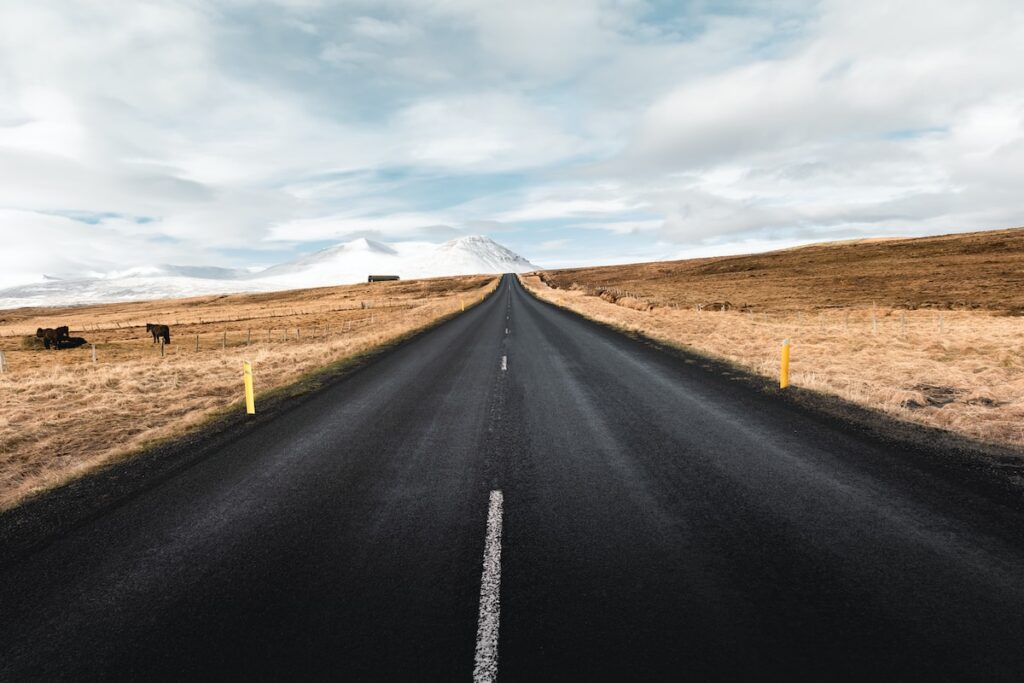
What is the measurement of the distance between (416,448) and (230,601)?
3538 mm

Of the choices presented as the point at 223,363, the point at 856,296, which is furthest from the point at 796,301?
the point at 223,363

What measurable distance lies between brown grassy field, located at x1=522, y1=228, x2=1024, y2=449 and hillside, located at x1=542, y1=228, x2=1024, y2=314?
16 centimetres

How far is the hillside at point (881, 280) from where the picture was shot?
4012cm

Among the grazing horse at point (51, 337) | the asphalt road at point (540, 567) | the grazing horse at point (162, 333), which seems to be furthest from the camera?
the grazing horse at point (162, 333)

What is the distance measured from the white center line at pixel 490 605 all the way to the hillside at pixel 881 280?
40.2 meters

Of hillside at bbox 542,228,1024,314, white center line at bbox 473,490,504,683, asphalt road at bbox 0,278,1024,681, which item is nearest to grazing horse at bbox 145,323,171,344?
asphalt road at bbox 0,278,1024,681

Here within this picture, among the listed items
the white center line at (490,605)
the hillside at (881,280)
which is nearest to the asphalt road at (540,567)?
the white center line at (490,605)

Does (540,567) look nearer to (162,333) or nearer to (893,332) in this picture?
(893,332)

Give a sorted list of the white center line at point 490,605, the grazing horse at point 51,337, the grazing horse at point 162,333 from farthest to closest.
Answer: the grazing horse at point 162,333, the grazing horse at point 51,337, the white center line at point 490,605

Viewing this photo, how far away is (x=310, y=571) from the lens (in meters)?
4.16

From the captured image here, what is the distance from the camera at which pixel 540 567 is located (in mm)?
4090

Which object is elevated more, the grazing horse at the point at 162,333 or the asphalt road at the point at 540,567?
the grazing horse at the point at 162,333

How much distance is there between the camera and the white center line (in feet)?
9.89

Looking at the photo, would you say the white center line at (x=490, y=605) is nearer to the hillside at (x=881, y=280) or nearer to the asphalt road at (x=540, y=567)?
the asphalt road at (x=540, y=567)
